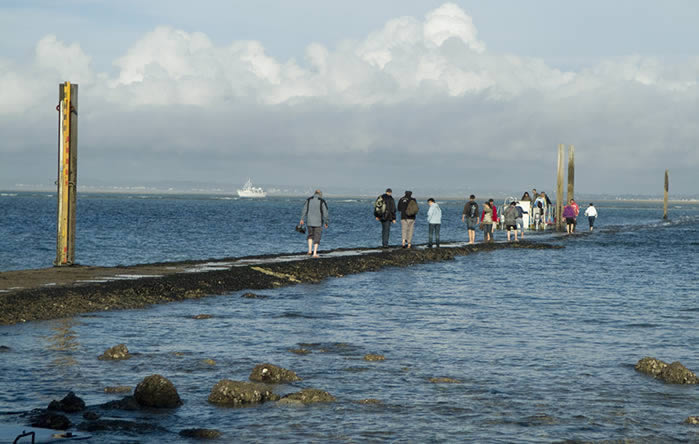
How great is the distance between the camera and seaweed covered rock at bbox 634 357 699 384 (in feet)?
34.3

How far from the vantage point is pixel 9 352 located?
446 inches

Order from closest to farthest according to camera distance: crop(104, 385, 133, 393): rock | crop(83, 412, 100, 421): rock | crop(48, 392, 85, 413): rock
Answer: crop(83, 412, 100, 421): rock
crop(48, 392, 85, 413): rock
crop(104, 385, 133, 393): rock

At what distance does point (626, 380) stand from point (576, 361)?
1.27 metres

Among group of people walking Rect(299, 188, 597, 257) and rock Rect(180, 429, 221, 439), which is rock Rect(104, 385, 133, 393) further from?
group of people walking Rect(299, 188, 597, 257)

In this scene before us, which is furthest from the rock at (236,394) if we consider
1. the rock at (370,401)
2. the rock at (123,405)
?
the rock at (370,401)

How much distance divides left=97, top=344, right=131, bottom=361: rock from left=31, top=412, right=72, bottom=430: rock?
328 cm

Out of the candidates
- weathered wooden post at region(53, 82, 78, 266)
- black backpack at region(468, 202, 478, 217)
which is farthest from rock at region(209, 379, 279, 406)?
black backpack at region(468, 202, 478, 217)

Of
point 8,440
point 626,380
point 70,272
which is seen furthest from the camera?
point 70,272

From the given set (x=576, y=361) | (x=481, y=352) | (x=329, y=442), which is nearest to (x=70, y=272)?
(x=481, y=352)

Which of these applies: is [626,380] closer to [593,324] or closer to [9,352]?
[593,324]

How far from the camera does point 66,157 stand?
21.2 meters

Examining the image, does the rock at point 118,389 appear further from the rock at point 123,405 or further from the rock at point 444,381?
the rock at point 444,381

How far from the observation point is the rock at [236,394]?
9.09 metres

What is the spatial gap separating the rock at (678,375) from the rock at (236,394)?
15.6 feet
